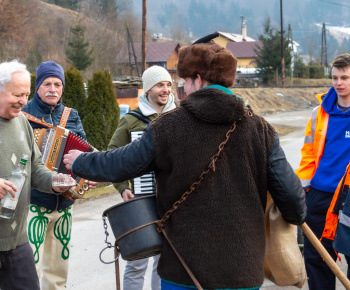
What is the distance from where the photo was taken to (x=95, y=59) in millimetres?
49156

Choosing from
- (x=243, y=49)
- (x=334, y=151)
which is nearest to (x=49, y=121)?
(x=334, y=151)

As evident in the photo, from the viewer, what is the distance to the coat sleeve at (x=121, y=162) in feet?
8.66

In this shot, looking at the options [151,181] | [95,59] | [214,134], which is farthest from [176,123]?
[95,59]

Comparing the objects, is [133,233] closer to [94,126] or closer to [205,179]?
[205,179]

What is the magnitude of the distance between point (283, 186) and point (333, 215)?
5.44ft

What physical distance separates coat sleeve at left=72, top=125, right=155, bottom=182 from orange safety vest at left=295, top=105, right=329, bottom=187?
7.00ft

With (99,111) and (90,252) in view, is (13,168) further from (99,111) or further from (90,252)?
(99,111)

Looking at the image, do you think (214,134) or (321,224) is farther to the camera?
(321,224)

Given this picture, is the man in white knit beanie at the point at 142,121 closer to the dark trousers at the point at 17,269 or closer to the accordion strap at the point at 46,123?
the accordion strap at the point at 46,123

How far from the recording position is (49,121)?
14.4 ft

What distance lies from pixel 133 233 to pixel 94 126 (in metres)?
9.51

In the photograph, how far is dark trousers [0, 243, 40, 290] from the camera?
3449mm

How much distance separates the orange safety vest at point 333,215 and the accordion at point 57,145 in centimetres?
199

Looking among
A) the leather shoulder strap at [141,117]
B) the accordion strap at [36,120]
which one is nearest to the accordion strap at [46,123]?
the accordion strap at [36,120]
